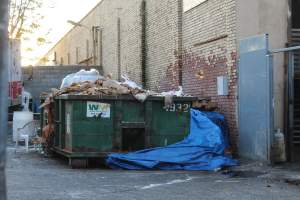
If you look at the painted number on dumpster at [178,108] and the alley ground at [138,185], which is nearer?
the alley ground at [138,185]

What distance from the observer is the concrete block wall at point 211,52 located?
13297 millimetres

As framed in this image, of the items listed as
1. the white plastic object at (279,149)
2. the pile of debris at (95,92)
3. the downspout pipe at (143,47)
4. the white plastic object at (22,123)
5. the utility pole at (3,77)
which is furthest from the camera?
the downspout pipe at (143,47)

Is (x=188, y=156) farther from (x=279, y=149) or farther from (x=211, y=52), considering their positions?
(x=211, y=52)

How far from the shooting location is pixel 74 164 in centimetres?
1170

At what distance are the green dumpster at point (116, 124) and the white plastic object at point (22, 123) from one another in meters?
5.13

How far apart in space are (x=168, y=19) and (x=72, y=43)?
2924 cm

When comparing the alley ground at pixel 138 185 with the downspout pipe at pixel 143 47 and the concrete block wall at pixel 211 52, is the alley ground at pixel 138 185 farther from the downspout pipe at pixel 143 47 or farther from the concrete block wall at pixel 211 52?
the downspout pipe at pixel 143 47

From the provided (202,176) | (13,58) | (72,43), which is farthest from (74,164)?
(72,43)

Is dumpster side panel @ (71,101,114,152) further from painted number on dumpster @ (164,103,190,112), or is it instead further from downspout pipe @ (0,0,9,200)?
downspout pipe @ (0,0,9,200)

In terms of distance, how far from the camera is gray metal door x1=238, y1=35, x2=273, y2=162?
11688 mm

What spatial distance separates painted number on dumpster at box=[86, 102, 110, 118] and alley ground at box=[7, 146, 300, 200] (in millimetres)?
1074

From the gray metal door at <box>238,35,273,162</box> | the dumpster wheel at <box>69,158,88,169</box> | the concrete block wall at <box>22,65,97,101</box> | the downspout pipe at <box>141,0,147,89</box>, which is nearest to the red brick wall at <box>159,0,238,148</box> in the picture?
the gray metal door at <box>238,35,273,162</box>

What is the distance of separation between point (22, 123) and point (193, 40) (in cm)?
572

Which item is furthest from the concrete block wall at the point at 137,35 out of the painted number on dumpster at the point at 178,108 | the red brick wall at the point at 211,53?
the painted number on dumpster at the point at 178,108
